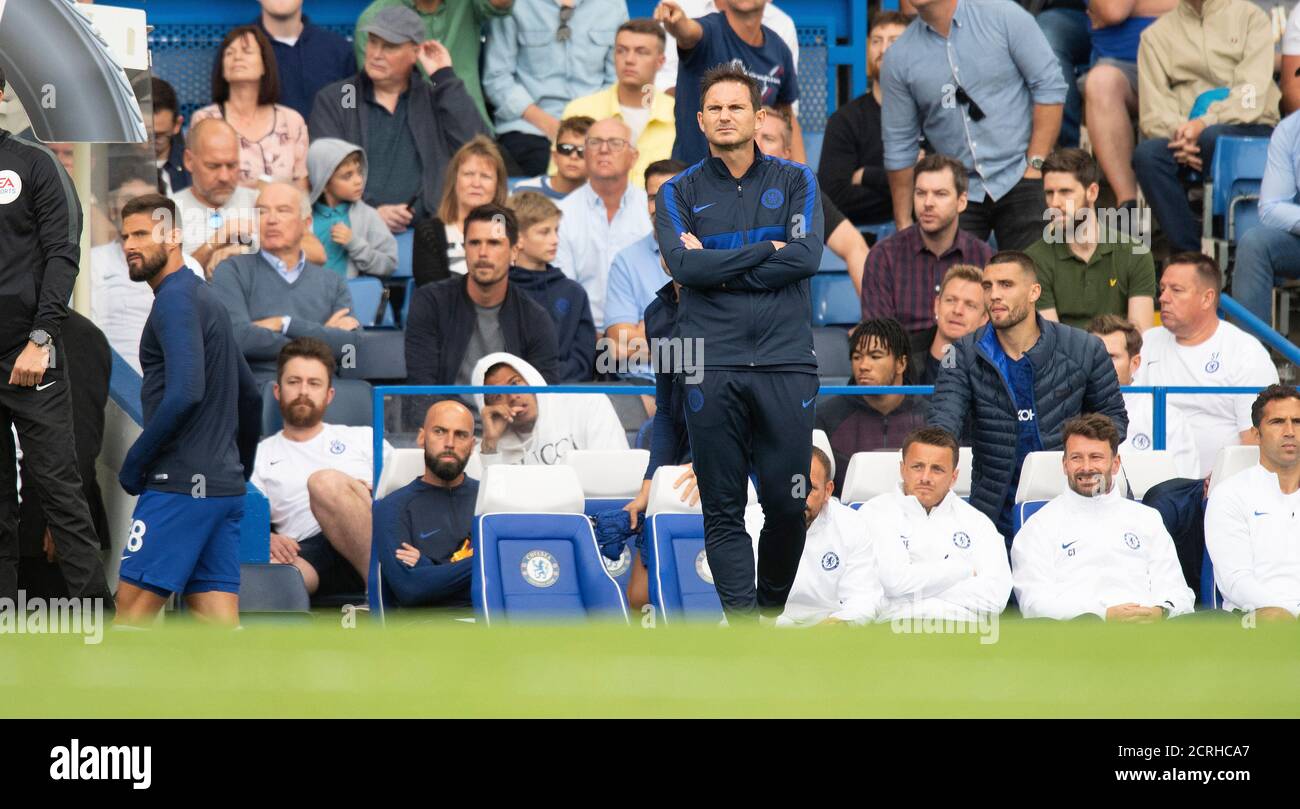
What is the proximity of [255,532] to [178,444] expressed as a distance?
1.07 m

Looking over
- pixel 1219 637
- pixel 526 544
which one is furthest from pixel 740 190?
pixel 1219 637

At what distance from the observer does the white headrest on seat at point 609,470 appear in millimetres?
7414

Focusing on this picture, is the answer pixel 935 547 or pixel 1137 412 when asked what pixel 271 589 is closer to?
pixel 935 547

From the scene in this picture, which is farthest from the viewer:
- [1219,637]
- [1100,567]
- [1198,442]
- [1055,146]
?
[1055,146]

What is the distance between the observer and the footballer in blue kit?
21.1ft

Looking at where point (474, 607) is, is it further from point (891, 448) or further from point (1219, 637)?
point (1219, 637)

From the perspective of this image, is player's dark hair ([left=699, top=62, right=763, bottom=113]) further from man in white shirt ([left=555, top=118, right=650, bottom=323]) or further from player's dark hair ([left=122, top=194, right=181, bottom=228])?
man in white shirt ([left=555, top=118, right=650, bottom=323])

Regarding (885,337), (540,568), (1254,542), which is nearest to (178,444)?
(540,568)

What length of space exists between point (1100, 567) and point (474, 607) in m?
2.21

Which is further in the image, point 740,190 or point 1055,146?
point 1055,146

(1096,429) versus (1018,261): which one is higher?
(1018,261)

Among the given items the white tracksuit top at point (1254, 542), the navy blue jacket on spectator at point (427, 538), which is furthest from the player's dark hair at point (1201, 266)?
the navy blue jacket on spectator at point (427, 538)

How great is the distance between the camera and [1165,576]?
264 inches

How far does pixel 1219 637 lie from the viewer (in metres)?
3.83
